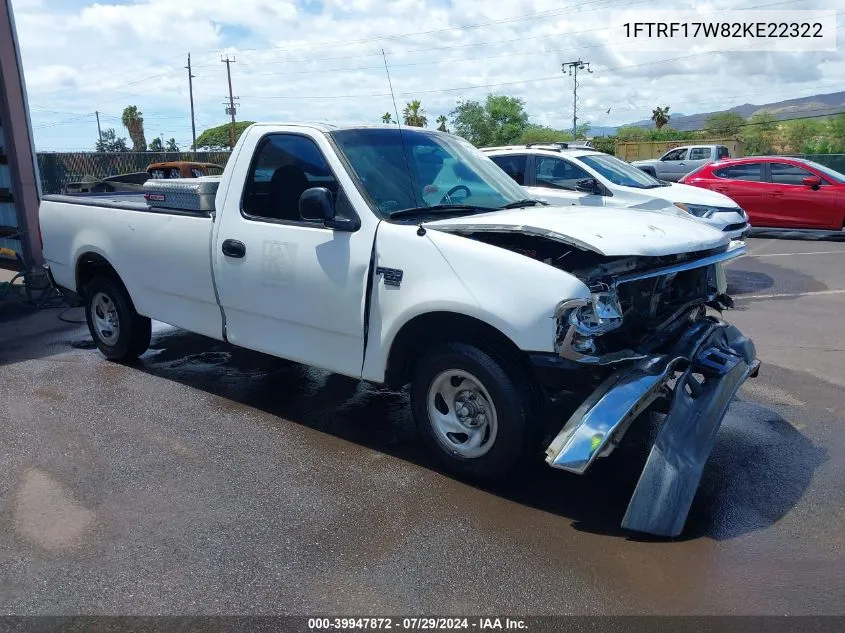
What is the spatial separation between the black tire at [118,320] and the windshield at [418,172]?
8.99ft

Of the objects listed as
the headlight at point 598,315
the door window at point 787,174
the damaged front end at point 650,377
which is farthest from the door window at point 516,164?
the door window at point 787,174

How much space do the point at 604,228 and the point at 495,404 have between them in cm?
113

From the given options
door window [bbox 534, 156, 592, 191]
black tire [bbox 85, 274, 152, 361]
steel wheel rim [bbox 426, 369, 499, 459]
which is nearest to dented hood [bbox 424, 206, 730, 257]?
steel wheel rim [bbox 426, 369, 499, 459]

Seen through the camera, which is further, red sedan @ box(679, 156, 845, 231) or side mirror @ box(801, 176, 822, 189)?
Result: side mirror @ box(801, 176, 822, 189)

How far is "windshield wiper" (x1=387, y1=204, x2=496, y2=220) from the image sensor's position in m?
4.49

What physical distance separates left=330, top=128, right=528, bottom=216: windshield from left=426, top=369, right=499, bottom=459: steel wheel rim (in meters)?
1.10

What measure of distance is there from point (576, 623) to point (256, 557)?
1517 millimetres

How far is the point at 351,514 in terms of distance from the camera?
395 cm

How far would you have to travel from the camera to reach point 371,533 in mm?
3754

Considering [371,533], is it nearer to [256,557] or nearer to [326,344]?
[256,557]

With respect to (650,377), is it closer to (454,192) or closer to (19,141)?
(454,192)

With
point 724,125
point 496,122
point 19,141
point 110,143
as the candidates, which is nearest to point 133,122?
point 110,143

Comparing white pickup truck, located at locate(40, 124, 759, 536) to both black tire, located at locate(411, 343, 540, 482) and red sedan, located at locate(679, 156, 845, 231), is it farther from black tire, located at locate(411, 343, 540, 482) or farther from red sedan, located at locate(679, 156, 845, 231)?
red sedan, located at locate(679, 156, 845, 231)

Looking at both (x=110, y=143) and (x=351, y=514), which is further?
(x=110, y=143)
